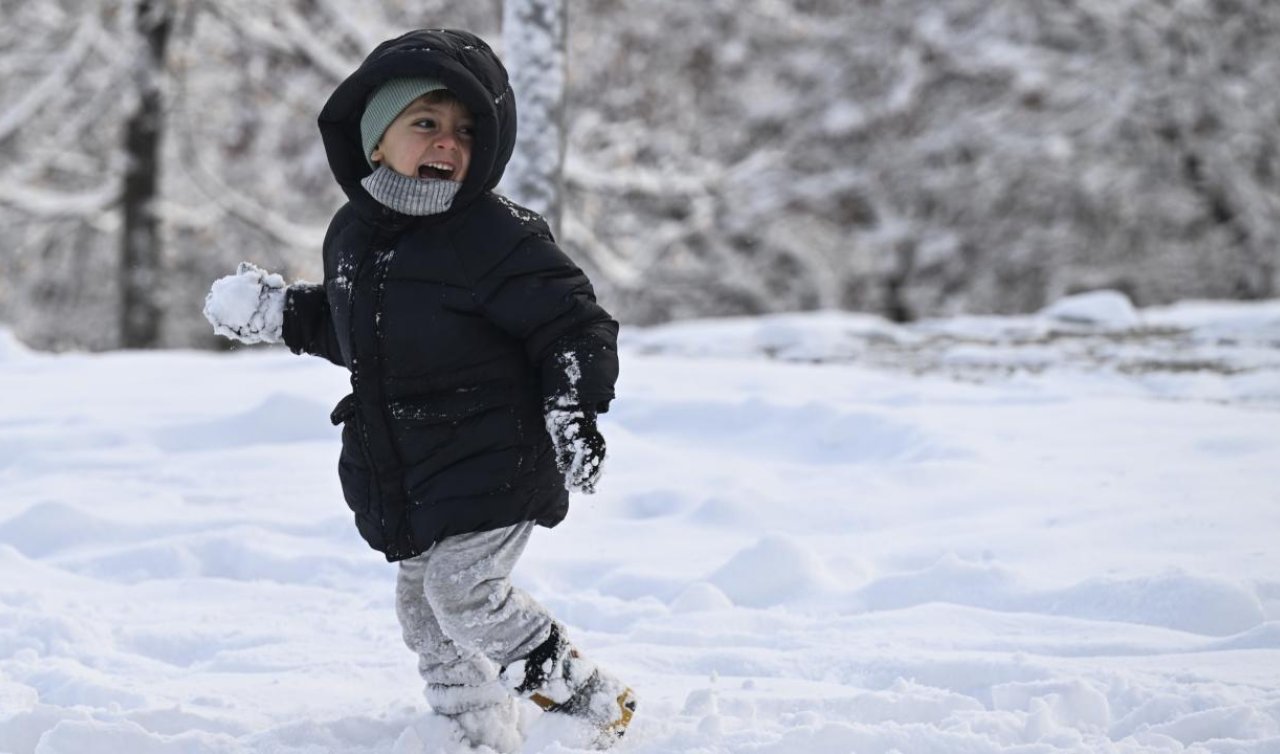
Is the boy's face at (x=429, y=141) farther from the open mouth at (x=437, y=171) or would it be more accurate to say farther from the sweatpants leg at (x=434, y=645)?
the sweatpants leg at (x=434, y=645)

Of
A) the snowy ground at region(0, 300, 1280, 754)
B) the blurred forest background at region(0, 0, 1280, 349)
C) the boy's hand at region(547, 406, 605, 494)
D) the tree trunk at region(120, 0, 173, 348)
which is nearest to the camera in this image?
the boy's hand at region(547, 406, 605, 494)

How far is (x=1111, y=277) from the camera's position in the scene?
46.8ft

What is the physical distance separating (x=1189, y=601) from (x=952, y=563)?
0.63 m

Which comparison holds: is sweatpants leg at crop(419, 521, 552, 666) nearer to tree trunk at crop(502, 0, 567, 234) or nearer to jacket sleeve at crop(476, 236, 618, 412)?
jacket sleeve at crop(476, 236, 618, 412)

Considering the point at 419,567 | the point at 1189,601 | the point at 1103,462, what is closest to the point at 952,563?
the point at 1189,601

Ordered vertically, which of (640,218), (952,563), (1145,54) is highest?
(1145,54)

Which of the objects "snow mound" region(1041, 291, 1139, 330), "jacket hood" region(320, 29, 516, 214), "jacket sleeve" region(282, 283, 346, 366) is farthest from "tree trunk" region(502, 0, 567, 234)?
"snow mound" region(1041, 291, 1139, 330)

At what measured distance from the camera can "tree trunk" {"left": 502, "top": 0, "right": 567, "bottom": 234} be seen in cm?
593

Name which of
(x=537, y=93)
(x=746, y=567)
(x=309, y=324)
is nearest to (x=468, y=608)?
(x=309, y=324)

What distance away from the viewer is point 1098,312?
8578mm

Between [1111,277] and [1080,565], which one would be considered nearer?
[1080,565]

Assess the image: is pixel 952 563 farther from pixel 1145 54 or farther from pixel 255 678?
pixel 1145 54

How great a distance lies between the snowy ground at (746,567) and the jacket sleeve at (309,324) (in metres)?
0.80

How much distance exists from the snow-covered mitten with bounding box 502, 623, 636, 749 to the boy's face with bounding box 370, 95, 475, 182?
94 cm
